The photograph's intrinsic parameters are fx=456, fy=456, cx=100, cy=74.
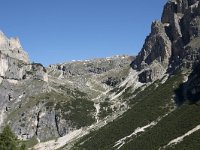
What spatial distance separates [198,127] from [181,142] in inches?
510

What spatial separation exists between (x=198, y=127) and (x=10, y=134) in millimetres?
135425

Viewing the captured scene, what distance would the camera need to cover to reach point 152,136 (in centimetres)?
19738

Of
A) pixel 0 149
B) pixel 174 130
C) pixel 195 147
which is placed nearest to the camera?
pixel 0 149

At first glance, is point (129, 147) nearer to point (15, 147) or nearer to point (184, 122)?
point (184, 122)

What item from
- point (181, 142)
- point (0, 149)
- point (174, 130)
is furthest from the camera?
point (174, 130)

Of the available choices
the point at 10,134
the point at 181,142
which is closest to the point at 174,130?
the point at 181,142

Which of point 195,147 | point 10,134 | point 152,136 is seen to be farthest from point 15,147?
point 152,136

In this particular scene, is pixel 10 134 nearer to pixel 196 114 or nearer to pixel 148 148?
pixel 148 148

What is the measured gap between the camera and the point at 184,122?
19650 cm

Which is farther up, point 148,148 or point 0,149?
point 0,149

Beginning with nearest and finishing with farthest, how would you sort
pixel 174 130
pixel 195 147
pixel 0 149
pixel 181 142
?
pixel 0 149 < pixel 195 147 < pixel 181 142 < pixel 174 130

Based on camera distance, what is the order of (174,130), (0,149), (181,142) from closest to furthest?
(0,149) → (181,142) → (174,130)

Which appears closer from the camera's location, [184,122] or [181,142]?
[181,142]

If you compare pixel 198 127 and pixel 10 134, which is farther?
pixel 198 127
